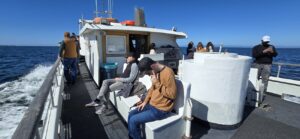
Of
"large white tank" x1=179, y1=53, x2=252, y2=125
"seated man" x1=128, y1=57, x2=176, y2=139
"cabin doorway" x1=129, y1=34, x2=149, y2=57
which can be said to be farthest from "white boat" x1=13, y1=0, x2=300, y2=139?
"cabin doorway" x1=129, y1=34, x2=149, y2=57

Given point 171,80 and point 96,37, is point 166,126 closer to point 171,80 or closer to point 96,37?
point 171,80

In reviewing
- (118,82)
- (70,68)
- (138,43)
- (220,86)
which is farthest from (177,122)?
(138,43)

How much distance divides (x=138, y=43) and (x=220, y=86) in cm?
461

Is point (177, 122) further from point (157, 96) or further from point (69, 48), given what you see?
point (69, 48)

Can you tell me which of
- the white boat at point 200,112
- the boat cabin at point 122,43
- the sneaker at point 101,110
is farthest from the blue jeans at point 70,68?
the sneaker at point 101,110

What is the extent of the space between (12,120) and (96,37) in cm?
314

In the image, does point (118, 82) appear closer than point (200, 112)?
No

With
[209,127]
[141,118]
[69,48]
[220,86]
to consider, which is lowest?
[209,127]

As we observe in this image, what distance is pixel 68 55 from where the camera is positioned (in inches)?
200

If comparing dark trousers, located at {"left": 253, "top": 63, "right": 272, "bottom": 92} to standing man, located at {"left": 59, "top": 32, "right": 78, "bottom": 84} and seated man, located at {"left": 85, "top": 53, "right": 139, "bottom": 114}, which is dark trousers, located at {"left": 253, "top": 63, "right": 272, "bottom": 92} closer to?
seated man, located at {"left": 85, "top": 53, "right": 139, "bottom": 114}

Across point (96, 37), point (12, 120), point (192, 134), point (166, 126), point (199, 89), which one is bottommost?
point (12, 120)

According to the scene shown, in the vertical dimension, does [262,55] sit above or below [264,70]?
above

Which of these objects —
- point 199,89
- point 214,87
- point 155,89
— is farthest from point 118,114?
point 214,87

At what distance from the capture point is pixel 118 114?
10.7 feet
